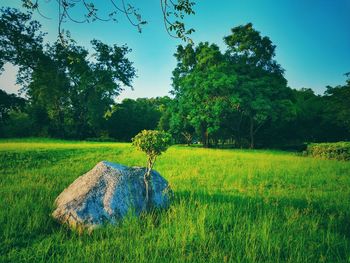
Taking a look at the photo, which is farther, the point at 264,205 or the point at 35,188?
the point at 35,188

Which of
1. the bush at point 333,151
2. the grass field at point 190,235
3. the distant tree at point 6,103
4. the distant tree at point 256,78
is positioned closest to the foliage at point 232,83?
the distant tree at point 256,78

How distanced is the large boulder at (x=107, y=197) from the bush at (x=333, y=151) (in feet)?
71.6

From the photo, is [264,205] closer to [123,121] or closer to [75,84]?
[75,84]

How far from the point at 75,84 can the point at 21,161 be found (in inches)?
1312

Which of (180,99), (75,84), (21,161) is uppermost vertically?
(75,84)

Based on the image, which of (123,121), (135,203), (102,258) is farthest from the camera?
(123,121)

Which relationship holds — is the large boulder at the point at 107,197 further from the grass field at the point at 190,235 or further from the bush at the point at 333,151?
the bush at the point at 333,151

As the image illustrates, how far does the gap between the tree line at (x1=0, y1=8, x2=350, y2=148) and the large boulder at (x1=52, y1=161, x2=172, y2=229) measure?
14.3 meters

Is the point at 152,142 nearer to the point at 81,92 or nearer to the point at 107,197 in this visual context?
the point at 107,197

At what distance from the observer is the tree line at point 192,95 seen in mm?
31719

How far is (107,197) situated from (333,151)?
78.4 ft

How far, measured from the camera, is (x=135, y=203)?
245 inches

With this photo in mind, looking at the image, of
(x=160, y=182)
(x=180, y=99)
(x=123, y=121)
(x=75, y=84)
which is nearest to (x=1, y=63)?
(x=75, y=84)

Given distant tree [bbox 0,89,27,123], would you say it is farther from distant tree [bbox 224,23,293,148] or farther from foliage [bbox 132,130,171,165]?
foliage [bbox 132,130,171,165]
